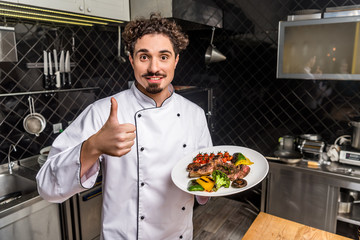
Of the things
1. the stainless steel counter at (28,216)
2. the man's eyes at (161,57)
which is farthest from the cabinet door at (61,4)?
the stainless steel counter at (28,216)

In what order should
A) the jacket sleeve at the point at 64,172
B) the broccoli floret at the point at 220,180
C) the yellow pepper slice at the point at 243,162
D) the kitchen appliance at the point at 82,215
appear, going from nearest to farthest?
the jacket sleeve at the point at 64,172, the broccoli floret at the point at 220,180, the yellow pepper slice at the point at 243,162, the kitchen appliance at the point at 82,215

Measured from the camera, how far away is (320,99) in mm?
2652

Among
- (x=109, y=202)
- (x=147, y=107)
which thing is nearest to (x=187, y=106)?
(x=147, y=107)

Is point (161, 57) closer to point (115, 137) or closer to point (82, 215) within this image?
point (115, 137)

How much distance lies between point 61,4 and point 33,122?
93 cm

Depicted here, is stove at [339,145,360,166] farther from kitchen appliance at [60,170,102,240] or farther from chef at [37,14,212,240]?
kitchen appliance at [60,170,102,240]

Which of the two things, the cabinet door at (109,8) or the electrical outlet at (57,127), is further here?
the electrical outlet at (57,127)

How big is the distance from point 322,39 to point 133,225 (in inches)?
81.3

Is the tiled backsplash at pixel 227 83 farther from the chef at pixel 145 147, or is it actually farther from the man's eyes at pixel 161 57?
the man's eyes at pixel 161 57

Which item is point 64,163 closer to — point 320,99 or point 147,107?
point 147,107

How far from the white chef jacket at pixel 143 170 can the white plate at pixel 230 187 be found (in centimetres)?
5

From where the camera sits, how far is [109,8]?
2047mm

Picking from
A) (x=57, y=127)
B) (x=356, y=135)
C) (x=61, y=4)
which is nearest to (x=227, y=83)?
(x=356, y=135)

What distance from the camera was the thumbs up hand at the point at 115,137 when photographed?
77cm
